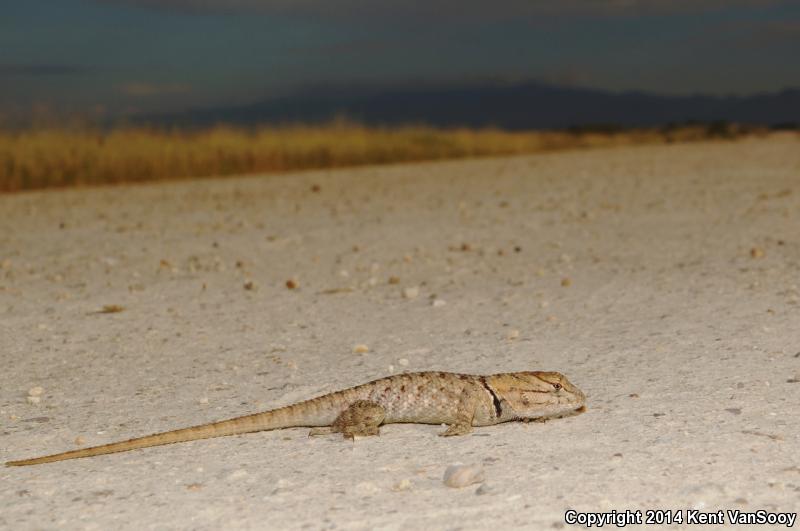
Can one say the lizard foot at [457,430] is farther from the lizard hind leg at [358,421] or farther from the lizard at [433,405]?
the lizard hind leg at [358,421]

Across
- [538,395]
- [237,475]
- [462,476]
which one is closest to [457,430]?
[538,395]

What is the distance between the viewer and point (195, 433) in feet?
14.3

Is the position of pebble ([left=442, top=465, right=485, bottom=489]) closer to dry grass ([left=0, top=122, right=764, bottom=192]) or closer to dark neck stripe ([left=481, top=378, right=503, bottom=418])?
dark neck stripe ([left=481, top=378, right=503, bottom=418])

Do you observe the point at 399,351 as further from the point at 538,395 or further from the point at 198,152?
the point at 198,152

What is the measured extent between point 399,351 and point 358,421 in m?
1.62

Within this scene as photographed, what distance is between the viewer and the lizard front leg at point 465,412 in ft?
14.8

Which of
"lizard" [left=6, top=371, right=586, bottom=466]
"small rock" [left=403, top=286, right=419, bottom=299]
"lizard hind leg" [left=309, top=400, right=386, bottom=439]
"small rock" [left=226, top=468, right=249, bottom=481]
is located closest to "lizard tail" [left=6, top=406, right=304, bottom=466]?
"lizard" [left=6, top=371, right=586, bottom=466]

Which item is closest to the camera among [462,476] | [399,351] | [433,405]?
[462,476]

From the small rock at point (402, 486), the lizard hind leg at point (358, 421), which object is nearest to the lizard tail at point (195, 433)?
the lizard hind leg at point (358, 421)

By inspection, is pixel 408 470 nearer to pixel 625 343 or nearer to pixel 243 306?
pixel 625 343

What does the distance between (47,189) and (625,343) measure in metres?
15.8

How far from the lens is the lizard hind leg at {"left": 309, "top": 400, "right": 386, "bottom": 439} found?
4.47 metres

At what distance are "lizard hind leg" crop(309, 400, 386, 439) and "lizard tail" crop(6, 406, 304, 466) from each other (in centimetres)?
18

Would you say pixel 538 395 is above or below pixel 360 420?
above
